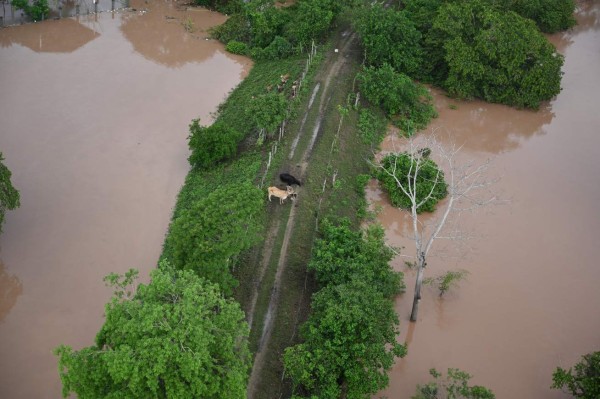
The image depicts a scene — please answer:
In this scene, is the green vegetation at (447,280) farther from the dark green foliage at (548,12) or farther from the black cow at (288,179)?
the dark green foliage at (548,12)

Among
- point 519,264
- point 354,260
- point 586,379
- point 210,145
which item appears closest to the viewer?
point 586,379

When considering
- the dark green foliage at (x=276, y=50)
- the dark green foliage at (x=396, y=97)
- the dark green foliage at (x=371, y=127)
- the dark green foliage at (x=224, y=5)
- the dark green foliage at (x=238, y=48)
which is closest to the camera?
the dark green foliage at (x=371, y=127)

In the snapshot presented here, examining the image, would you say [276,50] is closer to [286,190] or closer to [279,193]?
[286,190]

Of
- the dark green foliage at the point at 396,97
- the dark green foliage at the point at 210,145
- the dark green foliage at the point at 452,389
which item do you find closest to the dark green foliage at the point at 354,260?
the dark green foliage at the point at 452,389

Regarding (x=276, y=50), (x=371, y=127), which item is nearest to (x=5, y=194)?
(x=371, y=127)

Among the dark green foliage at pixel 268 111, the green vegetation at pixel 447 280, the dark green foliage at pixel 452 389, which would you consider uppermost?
the dark green foliage at pixel 268 111

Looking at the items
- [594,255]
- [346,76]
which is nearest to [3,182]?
[346,76]

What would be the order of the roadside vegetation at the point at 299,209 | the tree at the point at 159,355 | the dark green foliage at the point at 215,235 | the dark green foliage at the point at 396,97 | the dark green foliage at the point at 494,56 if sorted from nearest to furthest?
the tree at the point at 159,355
the roadside vegetation at the point at 299,209
the dark green foliage at the point at 215,235
the dark green foliage at the point at 396,97
the dark green foliage at the point at 494,56
